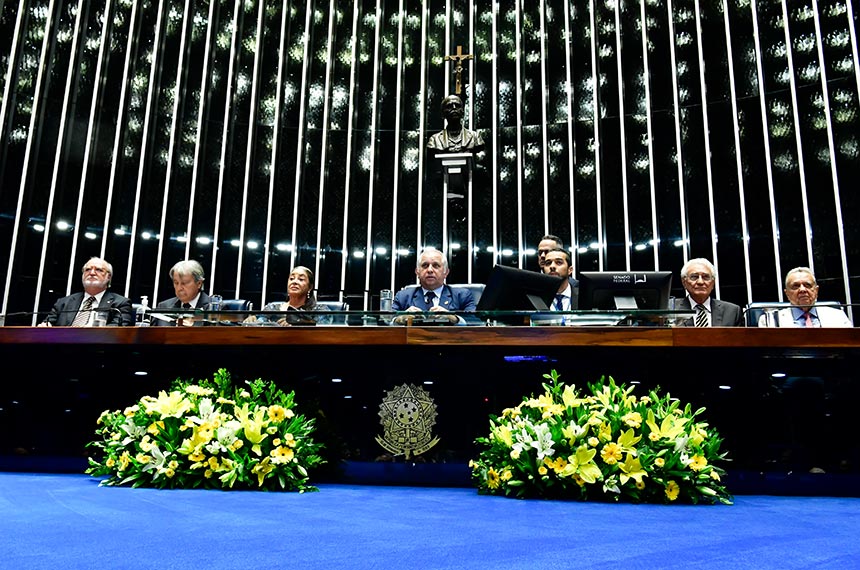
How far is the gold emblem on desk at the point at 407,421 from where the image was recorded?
2840mm

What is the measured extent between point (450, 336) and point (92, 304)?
7.79 ft

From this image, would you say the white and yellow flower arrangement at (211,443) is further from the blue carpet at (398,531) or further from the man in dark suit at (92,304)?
the man in dark suit at (92,304)

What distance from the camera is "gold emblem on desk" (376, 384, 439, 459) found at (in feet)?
9.32

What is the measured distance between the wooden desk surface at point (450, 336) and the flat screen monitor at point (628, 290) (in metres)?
0.32

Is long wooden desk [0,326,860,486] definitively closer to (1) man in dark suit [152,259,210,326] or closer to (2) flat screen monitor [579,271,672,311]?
(2) flat screen monitor [579,271,672,311]

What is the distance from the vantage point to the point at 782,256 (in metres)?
6.11

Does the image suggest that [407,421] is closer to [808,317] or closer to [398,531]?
[398,531]

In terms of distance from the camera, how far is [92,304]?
3928 millimetres

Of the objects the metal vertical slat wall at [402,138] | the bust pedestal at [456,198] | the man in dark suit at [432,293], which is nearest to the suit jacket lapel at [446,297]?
the man in dark suit at [432,293]

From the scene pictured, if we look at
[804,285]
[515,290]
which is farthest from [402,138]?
[515,290]

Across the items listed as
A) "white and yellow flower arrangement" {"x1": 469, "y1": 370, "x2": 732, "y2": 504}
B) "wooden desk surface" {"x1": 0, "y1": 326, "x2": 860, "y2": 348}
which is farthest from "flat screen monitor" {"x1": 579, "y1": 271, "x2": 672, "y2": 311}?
"white and yellow flower arrangement" {"x1": 469, "y1": 370, "x2": 732, "y2": 504}

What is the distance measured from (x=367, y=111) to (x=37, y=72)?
326 centimetres

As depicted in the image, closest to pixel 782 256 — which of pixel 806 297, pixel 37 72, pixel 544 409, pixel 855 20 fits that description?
pixel 855 20

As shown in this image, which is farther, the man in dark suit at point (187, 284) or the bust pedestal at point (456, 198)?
the bust pedestal at point (456, 198)
